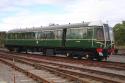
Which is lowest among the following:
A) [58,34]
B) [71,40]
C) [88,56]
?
[88,56]

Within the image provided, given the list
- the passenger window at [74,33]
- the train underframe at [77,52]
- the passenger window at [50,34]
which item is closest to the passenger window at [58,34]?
the passenger window at [50,34]

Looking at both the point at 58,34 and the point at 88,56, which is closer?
the point at 88,56

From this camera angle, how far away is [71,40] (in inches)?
1236

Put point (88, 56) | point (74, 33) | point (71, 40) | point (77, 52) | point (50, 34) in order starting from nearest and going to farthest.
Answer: point (88, 56) → point (77, 52) → point (74, 33) → point (71, 40) → point (50, 34)

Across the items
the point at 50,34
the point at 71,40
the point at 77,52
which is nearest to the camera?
the point at 77,52

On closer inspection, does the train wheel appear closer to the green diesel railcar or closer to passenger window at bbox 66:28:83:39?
the green diesel railcar

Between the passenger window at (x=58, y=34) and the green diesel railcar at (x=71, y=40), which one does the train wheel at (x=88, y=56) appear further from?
the passenger window at (x=58, y=34)

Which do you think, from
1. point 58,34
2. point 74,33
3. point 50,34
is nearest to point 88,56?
point 74,33

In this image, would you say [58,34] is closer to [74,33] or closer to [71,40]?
[71,40]

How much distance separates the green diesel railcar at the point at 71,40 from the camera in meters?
28.4

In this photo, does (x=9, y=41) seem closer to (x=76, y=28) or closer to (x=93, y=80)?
(x=76, y=28)

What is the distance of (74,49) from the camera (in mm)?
31062

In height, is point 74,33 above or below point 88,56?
above

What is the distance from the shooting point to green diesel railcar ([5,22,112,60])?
93.0ft
